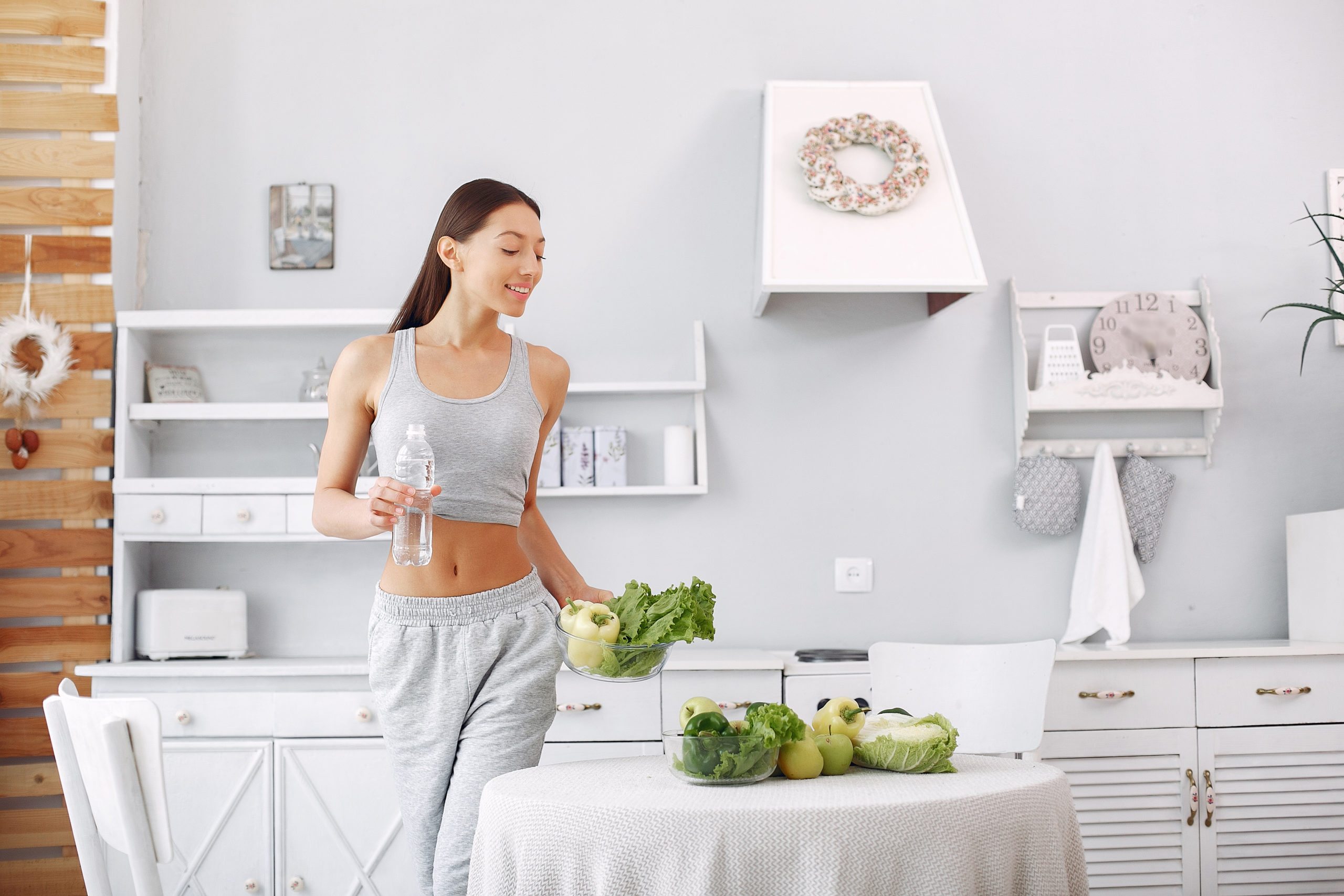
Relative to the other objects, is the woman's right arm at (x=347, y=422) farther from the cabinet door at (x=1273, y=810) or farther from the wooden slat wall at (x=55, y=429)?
the cabinet door at (x=1273, y=810)

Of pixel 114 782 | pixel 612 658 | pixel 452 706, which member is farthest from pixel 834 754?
pixel 114 782

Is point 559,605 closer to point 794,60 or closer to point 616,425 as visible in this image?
point 616,425

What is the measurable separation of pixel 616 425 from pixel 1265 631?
6.81 ft

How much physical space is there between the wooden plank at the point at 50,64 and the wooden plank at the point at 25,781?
6.40ft

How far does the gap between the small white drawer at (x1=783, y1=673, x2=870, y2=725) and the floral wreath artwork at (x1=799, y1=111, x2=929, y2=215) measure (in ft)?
4.11

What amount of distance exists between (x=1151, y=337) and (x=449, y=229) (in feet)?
7.64

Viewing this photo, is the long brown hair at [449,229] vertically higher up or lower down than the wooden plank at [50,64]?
lower down

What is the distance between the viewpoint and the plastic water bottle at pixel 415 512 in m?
1.63

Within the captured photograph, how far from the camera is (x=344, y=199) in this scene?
11.0 ft

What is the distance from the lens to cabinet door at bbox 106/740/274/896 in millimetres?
2783

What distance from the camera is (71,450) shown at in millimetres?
3090

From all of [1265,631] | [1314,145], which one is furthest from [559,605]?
[1314,145]

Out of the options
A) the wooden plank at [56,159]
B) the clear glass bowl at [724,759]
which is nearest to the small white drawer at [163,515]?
the wooden plank at [56,159]

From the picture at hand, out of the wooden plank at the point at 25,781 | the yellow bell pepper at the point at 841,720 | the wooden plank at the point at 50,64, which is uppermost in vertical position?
the wooden plank at the point at 50,64
